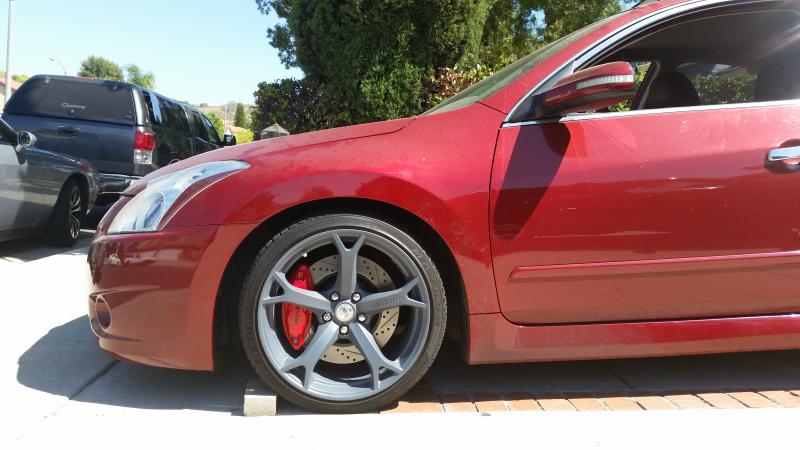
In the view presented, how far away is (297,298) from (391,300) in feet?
1.22

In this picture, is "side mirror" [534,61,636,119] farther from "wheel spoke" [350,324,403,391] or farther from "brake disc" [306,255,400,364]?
"wheel spoke" [350,324,403,391]

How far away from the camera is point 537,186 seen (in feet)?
8.04

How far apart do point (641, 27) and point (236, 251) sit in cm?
194

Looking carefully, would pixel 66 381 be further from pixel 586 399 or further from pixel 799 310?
pixel 799 310

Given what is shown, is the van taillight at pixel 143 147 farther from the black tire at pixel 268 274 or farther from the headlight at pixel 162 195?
the black tire at pixel 268 274

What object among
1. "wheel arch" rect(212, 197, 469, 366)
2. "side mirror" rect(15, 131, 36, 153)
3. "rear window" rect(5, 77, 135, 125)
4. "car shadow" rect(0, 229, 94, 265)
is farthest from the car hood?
"rear window" rect(5, 77, 135, 125)

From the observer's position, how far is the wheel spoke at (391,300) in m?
2.49

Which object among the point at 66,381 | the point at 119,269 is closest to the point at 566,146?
the point at 119,269

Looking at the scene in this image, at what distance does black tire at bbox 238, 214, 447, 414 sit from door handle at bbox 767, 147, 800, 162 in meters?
1.40

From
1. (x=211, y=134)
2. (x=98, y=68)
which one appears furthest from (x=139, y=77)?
(x=211, y=134)

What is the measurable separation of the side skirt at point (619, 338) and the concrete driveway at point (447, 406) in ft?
0.80

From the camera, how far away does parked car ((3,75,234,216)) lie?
7.59 meters

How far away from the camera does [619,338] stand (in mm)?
2545

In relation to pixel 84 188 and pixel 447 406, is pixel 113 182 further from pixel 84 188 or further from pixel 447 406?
pixel 447 406
